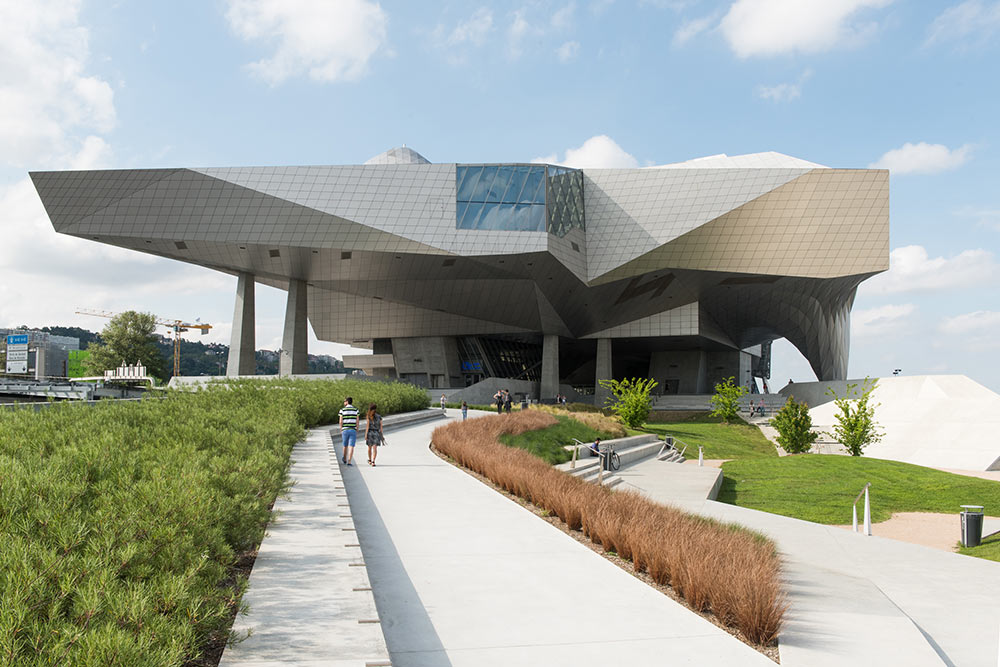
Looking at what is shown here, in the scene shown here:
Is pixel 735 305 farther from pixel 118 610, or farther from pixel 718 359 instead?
pixel 118 610

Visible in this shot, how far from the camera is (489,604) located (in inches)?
237

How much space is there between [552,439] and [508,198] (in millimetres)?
26066

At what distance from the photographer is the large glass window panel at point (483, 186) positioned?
44281 millimetres

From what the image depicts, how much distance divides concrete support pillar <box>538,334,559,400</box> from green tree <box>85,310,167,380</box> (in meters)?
48.3

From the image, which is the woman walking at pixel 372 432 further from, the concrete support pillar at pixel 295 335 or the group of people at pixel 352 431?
the concrete support pillar at pixel 295 335

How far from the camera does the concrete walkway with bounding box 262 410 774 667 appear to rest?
4812 mm

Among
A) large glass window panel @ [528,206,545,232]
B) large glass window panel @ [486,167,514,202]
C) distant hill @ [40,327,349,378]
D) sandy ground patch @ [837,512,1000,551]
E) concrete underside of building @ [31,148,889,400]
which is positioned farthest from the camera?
distant hill @ [40,327,349,378]

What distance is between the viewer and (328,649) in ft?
13.4

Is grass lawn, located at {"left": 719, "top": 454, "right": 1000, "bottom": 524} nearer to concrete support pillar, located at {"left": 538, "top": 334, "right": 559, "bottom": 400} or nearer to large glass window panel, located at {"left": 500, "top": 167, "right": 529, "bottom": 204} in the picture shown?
large glass window panel, located at {"left": 500, "top": 167, "right": 529, "bottom": 204}

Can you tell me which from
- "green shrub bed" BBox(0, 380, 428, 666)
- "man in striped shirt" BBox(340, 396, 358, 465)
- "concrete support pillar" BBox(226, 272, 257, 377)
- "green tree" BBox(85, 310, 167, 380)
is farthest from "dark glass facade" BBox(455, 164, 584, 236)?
"green tree" BBox(85, 310, 167, 380)

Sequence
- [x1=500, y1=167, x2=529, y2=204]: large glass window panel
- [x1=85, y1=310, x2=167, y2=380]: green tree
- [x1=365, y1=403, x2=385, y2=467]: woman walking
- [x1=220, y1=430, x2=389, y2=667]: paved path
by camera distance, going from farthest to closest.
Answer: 1. [x1=85, y1=310, x2=167, y2=380]: green tree
2. [x1=500, y1=167, x2=529, y2=204]: large glass window panel
3. [x1=365, y1=403, x2=385, y2=467]: woman walking
4. [x1=220, y1=430, x2=389, y2=667]: paved path

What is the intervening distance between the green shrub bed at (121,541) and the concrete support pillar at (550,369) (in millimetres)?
52792

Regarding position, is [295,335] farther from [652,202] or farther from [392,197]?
[652,202]

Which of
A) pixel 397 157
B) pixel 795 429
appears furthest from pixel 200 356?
pixel 795 429
